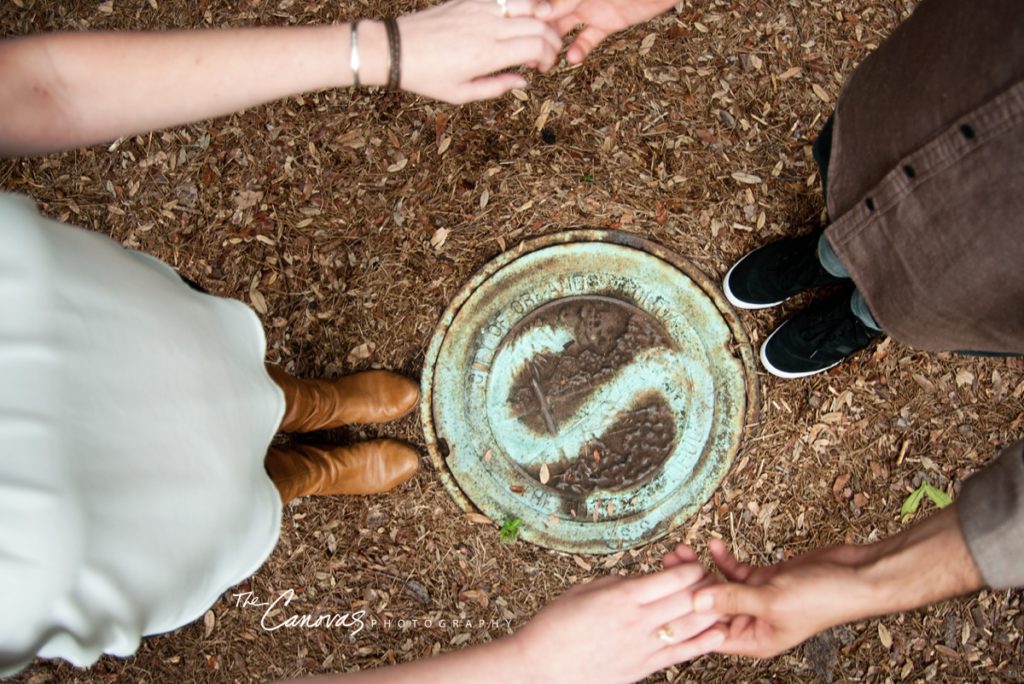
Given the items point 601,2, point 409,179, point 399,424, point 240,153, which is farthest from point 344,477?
point 601,2

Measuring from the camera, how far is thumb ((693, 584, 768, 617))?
1586 mm

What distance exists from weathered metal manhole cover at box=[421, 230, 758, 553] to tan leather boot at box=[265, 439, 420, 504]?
0.15m

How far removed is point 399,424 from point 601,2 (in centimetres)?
174

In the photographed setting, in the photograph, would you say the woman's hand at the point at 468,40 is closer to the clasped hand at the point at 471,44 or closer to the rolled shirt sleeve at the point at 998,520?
the clasped hand at the point at 471,44

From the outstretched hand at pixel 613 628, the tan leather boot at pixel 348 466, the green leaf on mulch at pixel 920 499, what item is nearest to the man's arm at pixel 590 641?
the outstretched hand at pixel 613 628

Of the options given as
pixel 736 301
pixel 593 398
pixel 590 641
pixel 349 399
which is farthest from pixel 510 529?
pixel 736 301

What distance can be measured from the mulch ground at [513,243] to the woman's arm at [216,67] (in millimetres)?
1279

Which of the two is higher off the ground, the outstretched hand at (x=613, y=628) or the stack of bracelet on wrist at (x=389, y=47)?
the stack of bracelet on wrist at (x=389, y=47)

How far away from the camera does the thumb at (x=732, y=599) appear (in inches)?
62.4

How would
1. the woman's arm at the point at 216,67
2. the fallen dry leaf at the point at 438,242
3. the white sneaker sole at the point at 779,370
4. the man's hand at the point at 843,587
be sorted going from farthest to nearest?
the fallen dry leaf at the point at 438,242 < the white sneaker sole at the point at 779,370 < the man's hand at the point at 843,587 < the woman's arm at the point at 216,67

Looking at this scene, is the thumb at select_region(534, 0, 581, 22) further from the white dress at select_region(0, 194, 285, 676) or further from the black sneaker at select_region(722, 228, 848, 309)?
the black sneaker at select_region(722, 228, 848, 309)

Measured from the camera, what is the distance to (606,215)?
279 cm

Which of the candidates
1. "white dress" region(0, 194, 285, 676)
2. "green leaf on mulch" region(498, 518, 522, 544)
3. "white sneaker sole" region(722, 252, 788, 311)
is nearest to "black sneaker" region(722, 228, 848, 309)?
"white sneaker sole" region(722, 252, 788, 311)

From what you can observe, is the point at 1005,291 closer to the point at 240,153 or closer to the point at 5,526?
the point at 5,526
